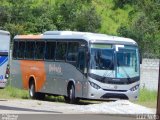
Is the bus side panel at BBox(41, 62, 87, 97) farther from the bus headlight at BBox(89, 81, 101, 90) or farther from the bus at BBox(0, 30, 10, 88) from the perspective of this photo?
Result: the bus at BBox(0, 30, 10, 88)

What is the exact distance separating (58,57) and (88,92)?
3.46 m

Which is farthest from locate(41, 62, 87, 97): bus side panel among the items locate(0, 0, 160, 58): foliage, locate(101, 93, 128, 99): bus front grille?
locate(0, 0, 160, 58): foliage

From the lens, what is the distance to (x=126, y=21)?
184 feet

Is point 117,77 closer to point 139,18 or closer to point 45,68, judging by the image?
point 45,68

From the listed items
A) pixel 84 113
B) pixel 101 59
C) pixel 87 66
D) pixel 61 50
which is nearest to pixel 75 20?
pixel 61 50

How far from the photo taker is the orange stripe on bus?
30.1m

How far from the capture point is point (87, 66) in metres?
26.2

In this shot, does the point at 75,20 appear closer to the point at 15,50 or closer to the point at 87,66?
the point at 15,50

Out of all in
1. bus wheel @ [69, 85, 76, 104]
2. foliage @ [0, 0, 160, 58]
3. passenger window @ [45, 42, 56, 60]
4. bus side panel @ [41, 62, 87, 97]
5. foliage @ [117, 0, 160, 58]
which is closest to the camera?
bus side panel @ [41, 62, 87, 97]

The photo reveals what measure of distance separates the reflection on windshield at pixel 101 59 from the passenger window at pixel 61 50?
2.39m

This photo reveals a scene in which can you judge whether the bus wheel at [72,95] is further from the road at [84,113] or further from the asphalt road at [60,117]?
the asphalt road at [60,117]

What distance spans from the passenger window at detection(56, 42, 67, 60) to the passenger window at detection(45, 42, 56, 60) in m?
0.40

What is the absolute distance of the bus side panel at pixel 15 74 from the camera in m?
32.0

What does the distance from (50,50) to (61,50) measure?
102 centimetres
